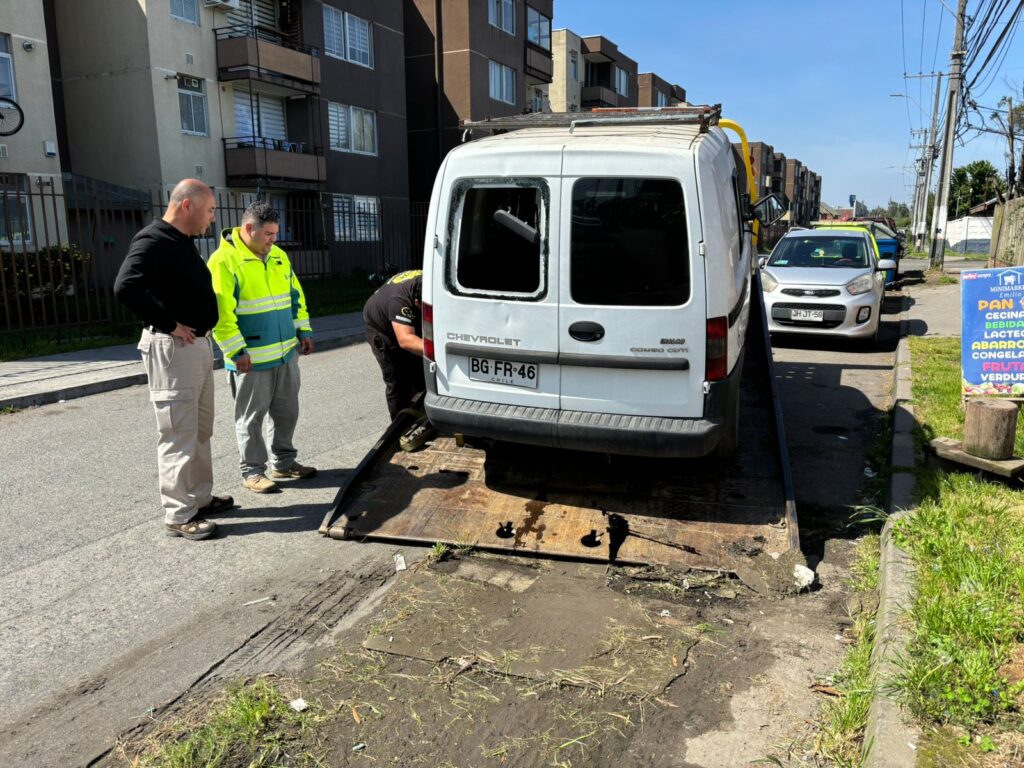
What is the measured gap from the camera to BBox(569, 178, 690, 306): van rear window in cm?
Result: 423

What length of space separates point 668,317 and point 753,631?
65.1 inches

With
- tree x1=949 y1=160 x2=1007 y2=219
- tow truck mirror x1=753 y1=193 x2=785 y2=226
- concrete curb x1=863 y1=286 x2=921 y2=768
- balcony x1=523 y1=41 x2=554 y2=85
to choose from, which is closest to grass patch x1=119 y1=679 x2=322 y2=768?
concrete curb x1=863 y1=286 x2=921 y2=768

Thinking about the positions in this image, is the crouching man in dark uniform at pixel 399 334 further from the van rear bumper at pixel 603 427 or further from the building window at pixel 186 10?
the building window at pixel 186 10

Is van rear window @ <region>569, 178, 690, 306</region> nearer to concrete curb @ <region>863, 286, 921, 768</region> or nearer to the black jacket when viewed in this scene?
concrete curb @ <region>863, 286, 921, 768</region>

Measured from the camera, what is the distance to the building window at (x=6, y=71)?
60.2 ft

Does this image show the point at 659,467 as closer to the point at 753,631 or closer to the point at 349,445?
the point at 753,631

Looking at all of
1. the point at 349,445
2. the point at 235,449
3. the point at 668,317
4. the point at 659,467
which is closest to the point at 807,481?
the point at 659,467

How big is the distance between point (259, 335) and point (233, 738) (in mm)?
3109

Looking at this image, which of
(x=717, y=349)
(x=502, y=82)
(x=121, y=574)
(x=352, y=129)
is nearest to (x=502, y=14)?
(x=502, y=82)

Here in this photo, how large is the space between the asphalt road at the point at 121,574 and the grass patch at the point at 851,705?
2309 mm

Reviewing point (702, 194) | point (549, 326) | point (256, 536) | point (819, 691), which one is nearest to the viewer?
point (819, 691)

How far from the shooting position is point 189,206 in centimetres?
470

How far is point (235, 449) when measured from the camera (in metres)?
6.71

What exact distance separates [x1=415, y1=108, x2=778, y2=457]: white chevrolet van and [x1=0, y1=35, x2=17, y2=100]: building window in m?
18.9
